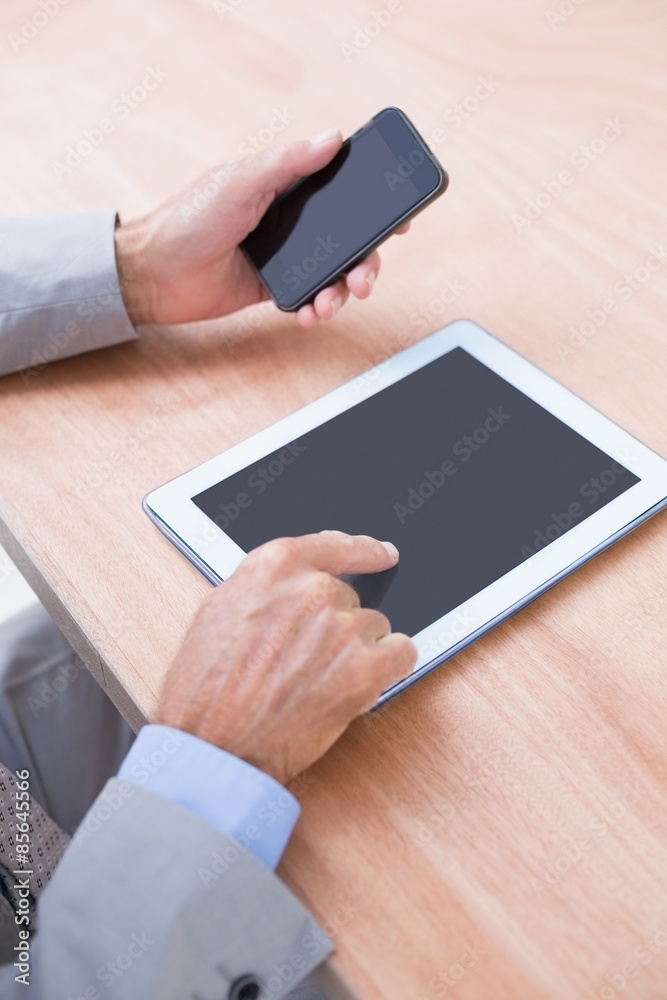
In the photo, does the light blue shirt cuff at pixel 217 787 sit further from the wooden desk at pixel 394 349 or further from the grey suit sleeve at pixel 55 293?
the grey suit sleeve at pixel 55 293

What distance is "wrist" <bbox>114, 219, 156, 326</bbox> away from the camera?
2.79 feet

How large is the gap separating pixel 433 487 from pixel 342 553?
0.36ft

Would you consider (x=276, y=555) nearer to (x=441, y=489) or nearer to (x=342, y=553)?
(x=342, y=553)

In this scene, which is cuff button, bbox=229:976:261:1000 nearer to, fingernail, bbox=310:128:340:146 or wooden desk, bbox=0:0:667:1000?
wooden desk, bbox=0:0:667:1000

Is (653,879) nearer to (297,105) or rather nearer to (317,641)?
(317,641)

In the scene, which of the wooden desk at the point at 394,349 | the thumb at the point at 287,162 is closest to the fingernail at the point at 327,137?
the thumb at the point at 287,162

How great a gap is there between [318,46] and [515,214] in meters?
0.37

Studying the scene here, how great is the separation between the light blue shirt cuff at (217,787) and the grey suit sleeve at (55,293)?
1.28 feet

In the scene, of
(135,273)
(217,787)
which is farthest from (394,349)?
(217,787)

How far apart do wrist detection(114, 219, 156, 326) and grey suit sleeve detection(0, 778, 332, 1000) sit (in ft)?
1.49

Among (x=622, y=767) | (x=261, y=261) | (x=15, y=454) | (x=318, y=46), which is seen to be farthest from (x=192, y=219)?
(x=622, y=767)

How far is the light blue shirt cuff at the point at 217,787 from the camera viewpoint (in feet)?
1.83

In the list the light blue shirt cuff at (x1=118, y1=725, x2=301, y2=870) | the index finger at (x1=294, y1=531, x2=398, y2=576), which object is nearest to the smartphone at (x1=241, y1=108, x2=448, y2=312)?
the index finger at (x1=294, y1=531, x2=398, y2=576)

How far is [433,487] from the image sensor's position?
0.72 m
